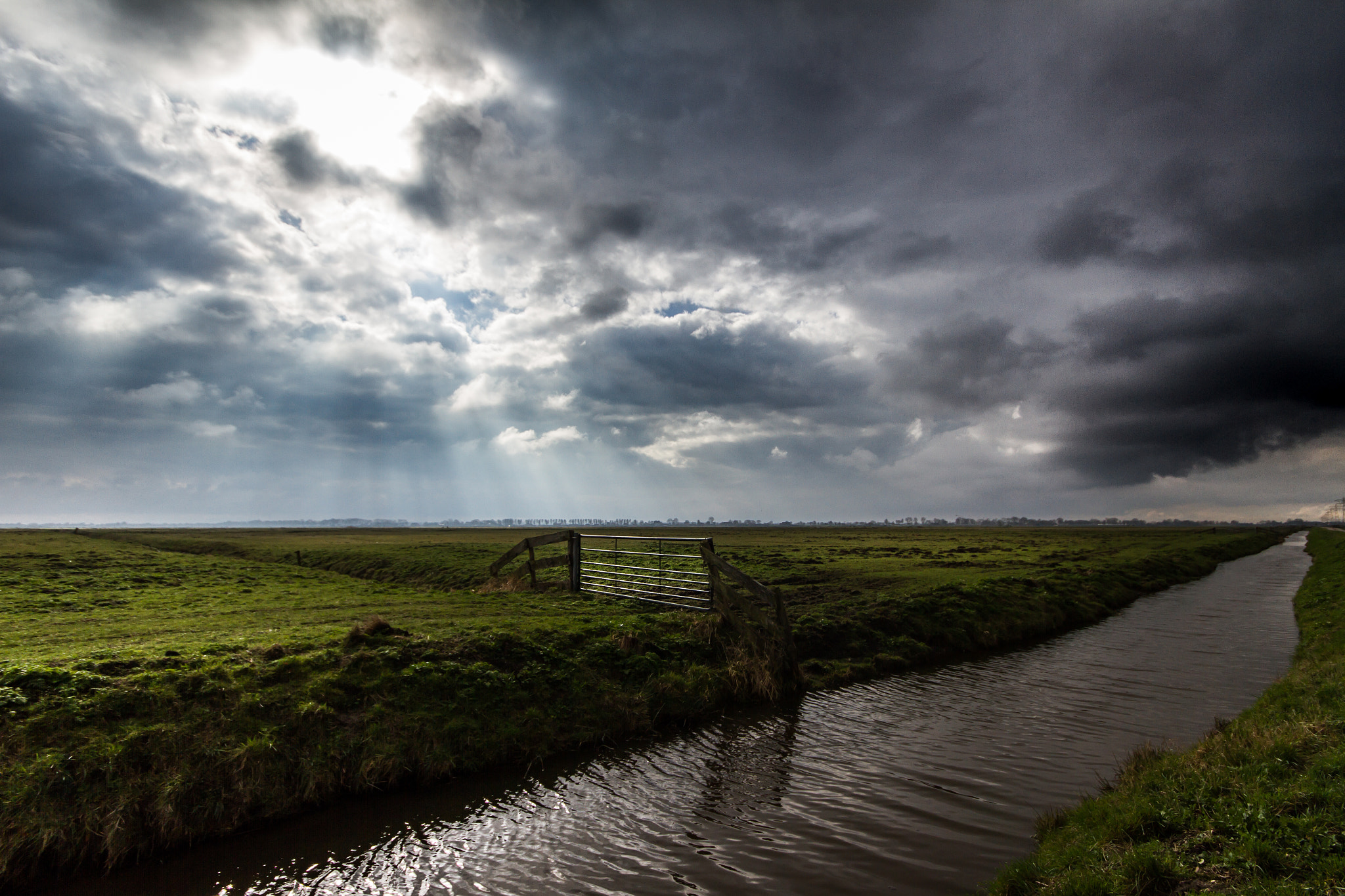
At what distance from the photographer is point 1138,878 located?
5.46m

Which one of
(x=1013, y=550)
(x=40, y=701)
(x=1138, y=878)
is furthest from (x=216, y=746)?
(x=1013, y=550)

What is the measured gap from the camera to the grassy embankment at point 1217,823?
5.34 meters

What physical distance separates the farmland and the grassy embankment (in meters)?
7.16

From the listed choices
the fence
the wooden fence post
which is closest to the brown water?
the fence

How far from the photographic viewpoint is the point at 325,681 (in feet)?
34.2

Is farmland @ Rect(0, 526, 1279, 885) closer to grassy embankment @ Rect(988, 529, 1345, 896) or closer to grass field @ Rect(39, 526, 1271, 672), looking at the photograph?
grass field @ Rect(39, 526, 1271, 672)

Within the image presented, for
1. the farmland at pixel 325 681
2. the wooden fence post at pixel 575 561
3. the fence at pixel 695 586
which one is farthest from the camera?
the wooden fence post at pixel 575 561

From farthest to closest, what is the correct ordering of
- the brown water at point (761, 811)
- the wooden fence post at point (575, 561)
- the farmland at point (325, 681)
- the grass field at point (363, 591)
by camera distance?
the wooden fence post at point (575, 561) → the grass field at point (363, 591) → the farmland at point (325, 681) → the brown water at point (761, 811)

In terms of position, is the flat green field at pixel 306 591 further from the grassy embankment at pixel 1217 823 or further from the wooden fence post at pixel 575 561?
the grassy embankment at pixel 1217 823

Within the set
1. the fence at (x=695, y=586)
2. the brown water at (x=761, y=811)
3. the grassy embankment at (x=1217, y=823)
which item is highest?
the fence at (x=695, y=586)

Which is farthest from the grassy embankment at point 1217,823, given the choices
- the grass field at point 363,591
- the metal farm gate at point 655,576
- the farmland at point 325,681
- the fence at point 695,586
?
the metal farm gate at point 655,576

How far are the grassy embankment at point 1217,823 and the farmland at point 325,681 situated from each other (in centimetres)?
716

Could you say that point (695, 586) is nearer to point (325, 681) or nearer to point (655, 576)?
point (655, 576)

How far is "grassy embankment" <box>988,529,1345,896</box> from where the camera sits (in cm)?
534
